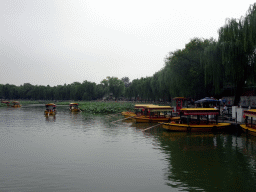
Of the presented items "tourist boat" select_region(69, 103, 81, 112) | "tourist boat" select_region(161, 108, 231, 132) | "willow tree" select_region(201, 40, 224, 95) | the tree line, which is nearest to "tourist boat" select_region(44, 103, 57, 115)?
"tourist boat" select_region(69, 103, 81, 112)

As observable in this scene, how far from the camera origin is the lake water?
1033cm

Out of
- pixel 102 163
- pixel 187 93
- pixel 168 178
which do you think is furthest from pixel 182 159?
pixel 187 93

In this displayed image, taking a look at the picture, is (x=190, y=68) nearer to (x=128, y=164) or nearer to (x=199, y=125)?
(x=199, y=125)

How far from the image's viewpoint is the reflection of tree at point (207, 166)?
33.8ft

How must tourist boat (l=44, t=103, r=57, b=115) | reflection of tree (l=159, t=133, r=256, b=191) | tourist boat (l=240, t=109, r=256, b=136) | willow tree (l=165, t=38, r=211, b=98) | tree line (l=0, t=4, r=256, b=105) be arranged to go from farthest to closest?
tourist boat (l=44, t=103, r=57, b=115) < willow tree (l=165, t=38, r=211, b=98) < tree line (l=0, t=4, r=256, b=105) < tourist boat (l=240, t=109, r=256, b=136) < reflection of tree (l=159, t=133, r=256, b=191)

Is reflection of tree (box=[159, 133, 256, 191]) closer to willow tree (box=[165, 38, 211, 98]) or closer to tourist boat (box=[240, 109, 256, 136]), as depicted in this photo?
tourist boat (box=[240, 109, 256, 136])

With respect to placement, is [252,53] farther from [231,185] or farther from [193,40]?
[231,185]

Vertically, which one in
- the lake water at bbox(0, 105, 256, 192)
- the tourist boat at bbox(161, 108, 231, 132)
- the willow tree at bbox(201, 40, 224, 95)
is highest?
the willow tree at bbox(201, 40, 224, 95)

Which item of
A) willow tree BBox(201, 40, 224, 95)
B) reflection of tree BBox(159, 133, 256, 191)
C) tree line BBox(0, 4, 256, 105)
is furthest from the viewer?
willow tree BBox(201, 40, 224, 95)

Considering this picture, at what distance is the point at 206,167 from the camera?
12.7 meters

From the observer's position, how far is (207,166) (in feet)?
42.3

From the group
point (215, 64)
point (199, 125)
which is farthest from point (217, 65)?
point (199, 125)

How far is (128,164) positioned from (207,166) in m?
4.35

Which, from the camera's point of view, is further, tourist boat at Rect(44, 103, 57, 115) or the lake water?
tourist boat at Rect(44, 103, 57, 115)
